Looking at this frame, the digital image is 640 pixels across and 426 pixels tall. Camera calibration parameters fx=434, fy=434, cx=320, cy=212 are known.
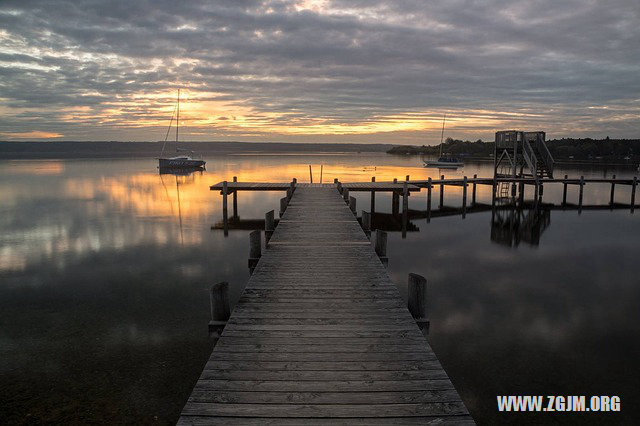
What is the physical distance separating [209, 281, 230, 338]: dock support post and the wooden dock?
0.17 meters

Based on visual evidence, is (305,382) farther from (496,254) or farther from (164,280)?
(496,254)

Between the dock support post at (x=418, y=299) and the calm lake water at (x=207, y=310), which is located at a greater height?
the dock support post at (x=418, y=299)

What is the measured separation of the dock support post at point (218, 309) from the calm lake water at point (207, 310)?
6.44 feet

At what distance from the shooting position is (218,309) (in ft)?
22.3

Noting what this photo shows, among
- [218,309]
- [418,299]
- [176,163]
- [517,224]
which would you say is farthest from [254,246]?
[176,163]

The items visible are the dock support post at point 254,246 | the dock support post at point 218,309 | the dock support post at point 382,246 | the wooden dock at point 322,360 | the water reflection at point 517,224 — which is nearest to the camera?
the wooden dock at point 322,360

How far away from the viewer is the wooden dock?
4453mm

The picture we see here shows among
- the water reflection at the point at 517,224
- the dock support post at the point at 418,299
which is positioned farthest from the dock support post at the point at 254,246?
the water reflection at the point at 517,224

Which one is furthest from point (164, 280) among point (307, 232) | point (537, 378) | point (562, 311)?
point (562, 311)

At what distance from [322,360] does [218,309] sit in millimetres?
2111

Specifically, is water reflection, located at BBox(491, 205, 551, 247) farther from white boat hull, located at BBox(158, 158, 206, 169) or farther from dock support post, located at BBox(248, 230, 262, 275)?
white boat hull, located at BBox(158, 158, 206, 169)

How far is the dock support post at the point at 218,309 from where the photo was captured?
6.71m

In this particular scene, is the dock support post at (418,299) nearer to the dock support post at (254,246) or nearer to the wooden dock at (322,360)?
the wooden dock at (322,360)

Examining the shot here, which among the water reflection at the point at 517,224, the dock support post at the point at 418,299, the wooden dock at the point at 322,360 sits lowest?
the water reflection at the point at 517,224
